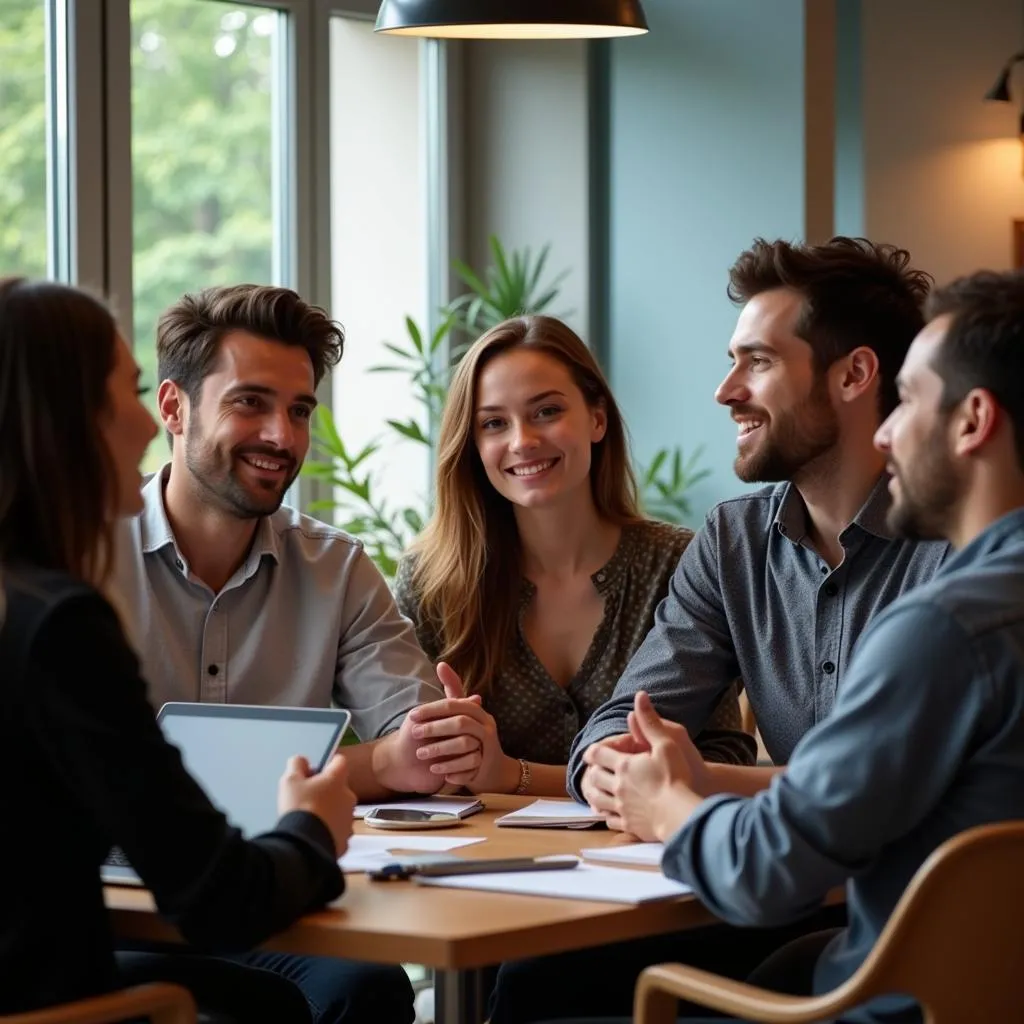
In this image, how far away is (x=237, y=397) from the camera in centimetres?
303

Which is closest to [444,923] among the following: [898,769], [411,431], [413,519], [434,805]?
[898,769]

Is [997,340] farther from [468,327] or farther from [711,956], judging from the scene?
[468,327]

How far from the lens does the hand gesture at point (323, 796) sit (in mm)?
1992

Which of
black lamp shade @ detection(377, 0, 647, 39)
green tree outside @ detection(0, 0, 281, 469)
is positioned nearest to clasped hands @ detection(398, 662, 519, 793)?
black lamp shade @ detection(377, 0, 647, 39)

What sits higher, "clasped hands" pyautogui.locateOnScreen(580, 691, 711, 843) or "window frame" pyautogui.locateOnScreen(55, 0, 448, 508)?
"window frame" pyautogui.locateOnScreen(55, 0, 448, 508)

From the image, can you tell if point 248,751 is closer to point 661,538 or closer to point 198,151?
point 661,538

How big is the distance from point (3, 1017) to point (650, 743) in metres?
0.92

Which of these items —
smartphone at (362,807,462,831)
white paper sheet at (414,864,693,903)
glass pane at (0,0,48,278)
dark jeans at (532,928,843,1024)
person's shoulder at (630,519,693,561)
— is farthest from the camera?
glass pane at (0,0,48,278)

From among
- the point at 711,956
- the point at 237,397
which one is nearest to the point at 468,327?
the point at 237,397

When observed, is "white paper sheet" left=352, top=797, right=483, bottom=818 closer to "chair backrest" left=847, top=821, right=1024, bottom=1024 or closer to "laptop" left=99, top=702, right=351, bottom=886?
"laptop" left=99, top=702, right=351, bottom=886

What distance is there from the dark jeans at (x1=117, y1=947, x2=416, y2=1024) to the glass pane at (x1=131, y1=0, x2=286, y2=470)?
8.77 ft

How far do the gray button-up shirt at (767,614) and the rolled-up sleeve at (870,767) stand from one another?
2.67 ft

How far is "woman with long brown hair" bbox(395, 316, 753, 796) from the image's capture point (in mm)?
3225

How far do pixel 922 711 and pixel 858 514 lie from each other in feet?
3.37
